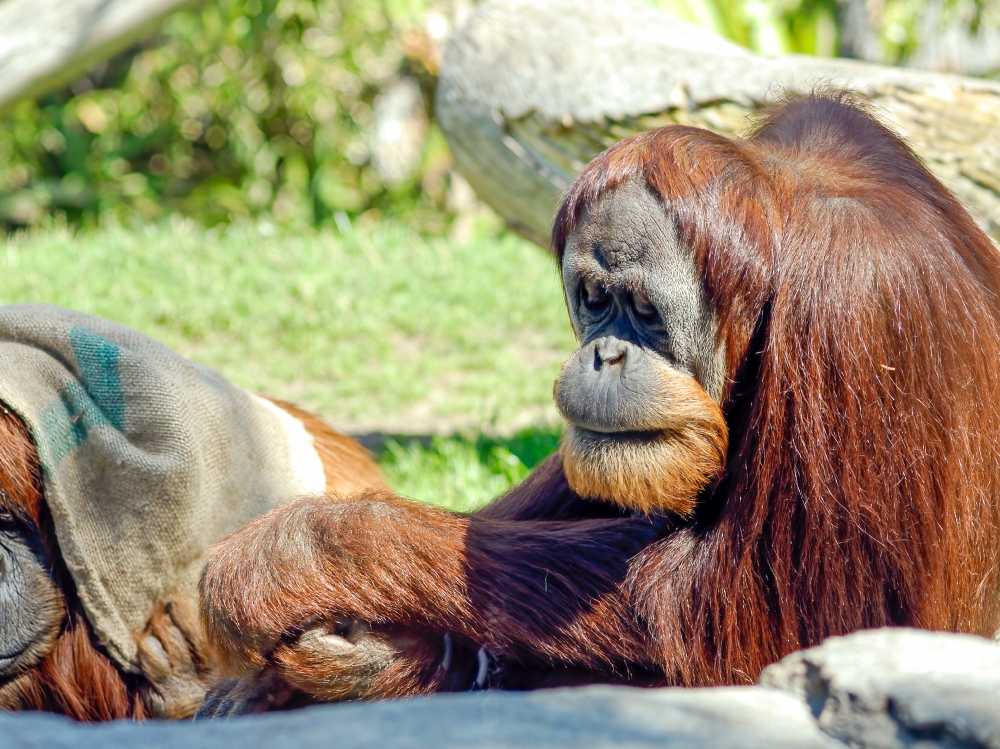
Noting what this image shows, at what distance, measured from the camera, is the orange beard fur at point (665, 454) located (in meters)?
2.41

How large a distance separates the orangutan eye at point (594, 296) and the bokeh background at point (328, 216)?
1.91 meters

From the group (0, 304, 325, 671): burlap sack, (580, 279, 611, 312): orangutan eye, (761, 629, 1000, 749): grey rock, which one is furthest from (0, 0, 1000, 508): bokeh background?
(761, 629, 1000, 749): grey rock

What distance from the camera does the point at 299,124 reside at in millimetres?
10570

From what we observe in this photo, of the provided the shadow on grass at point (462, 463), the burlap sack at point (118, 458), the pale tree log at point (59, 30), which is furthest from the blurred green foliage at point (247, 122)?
the burlap sack at point (118, 458)

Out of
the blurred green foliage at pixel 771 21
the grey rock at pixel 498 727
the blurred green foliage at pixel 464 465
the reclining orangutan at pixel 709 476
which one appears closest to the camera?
the grey rock at pixel 498 727

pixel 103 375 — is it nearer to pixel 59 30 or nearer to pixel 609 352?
pixel 609 352

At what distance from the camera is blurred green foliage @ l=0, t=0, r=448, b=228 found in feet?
33.2

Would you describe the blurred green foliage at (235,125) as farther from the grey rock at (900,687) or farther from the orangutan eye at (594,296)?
the grey rock at (900,687)

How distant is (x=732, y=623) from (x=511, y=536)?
57 centimetres

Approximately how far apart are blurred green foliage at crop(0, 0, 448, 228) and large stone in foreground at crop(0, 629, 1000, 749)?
8548 millimetres

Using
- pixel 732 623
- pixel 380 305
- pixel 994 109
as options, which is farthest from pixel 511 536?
pixel 380 305

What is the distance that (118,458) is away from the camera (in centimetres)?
287

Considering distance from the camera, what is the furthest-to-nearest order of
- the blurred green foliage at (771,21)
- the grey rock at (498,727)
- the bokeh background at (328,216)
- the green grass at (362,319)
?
the blurred green foliage at (771,21) → the bokeh background at (328,216) → the green grass at (362,319) → the grey rock at (498,727)

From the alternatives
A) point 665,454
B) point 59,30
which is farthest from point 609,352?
point 59,30
